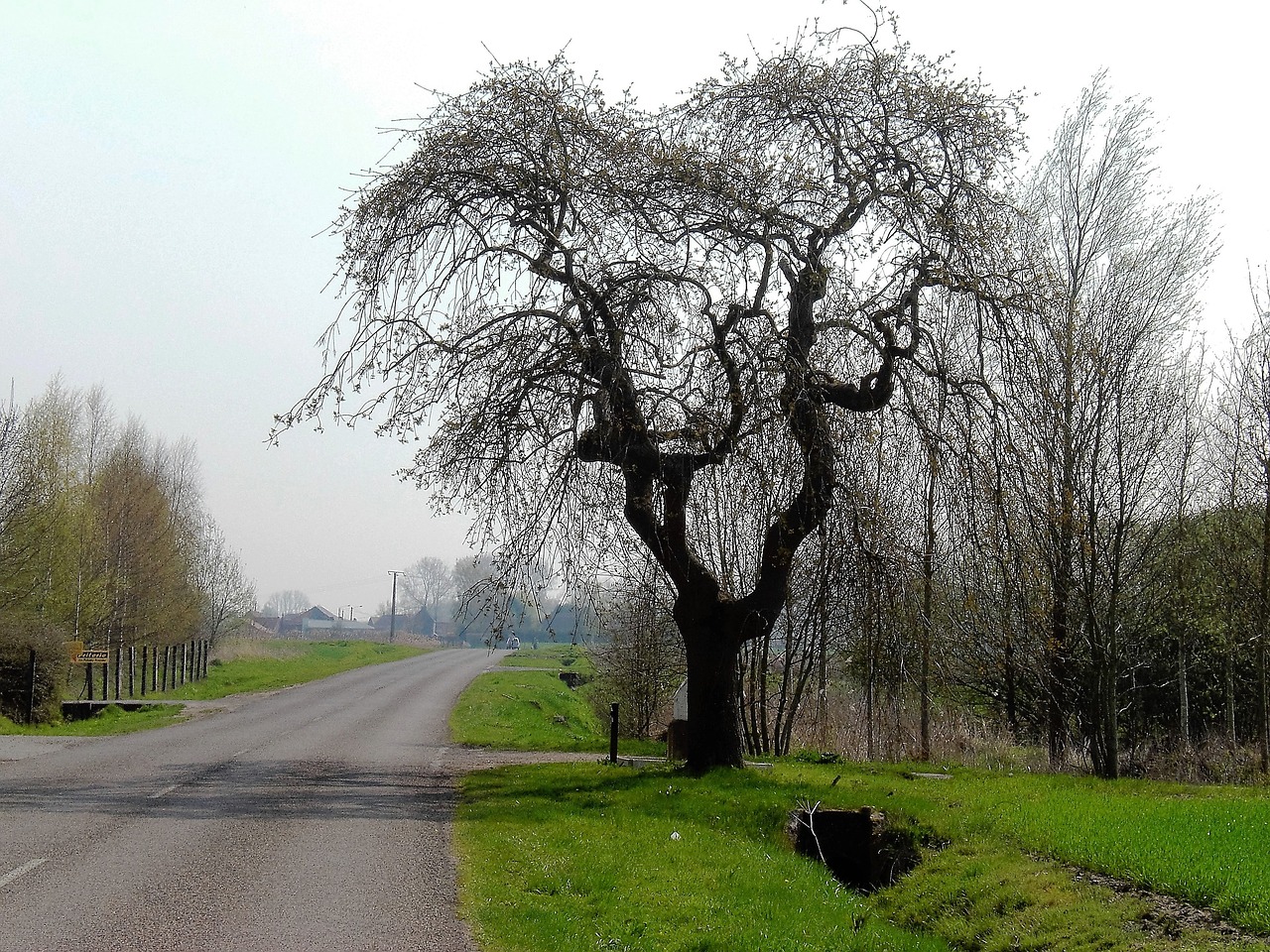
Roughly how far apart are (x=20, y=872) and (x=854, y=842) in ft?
27.9

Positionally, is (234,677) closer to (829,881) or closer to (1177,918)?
(829,881)

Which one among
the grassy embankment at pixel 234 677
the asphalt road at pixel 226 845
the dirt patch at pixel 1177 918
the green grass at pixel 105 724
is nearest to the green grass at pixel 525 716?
the asphalt road at pixel 226 845

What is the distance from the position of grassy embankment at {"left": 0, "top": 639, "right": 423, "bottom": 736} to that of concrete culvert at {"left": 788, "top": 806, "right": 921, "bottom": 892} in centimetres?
1670

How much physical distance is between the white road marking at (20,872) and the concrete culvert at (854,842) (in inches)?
298

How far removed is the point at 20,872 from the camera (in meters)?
9.03

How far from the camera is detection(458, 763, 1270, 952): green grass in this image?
793 centimetres

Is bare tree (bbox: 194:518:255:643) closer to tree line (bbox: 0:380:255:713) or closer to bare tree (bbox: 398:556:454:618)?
tree line (bbox: 0:380:255:713)

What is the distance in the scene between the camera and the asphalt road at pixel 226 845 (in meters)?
7.54

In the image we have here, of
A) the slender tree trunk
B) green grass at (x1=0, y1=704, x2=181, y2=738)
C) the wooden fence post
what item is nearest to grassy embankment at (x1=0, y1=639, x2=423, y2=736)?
green grass at (x1=0, y1=704, x2=181, y2=738)

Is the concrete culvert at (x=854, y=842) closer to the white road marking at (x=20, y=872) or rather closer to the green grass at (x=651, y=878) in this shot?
the green grass at (x=651, y=878)

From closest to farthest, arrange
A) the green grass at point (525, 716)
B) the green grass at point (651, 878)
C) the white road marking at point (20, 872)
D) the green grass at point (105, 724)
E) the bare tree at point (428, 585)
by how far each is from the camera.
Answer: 1. the green grass at point (651, 878)
2. the white road marking at point (20, 872)
3. the green grass at point (525, 716)
4. the green grass at point (105, 724)
5. the bare tree at point (428, 585)

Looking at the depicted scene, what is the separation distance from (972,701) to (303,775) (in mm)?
14883

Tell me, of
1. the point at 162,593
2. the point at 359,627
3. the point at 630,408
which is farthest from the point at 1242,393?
the point at 359,627

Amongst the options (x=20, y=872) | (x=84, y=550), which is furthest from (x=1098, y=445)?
(x=84, y=550)
